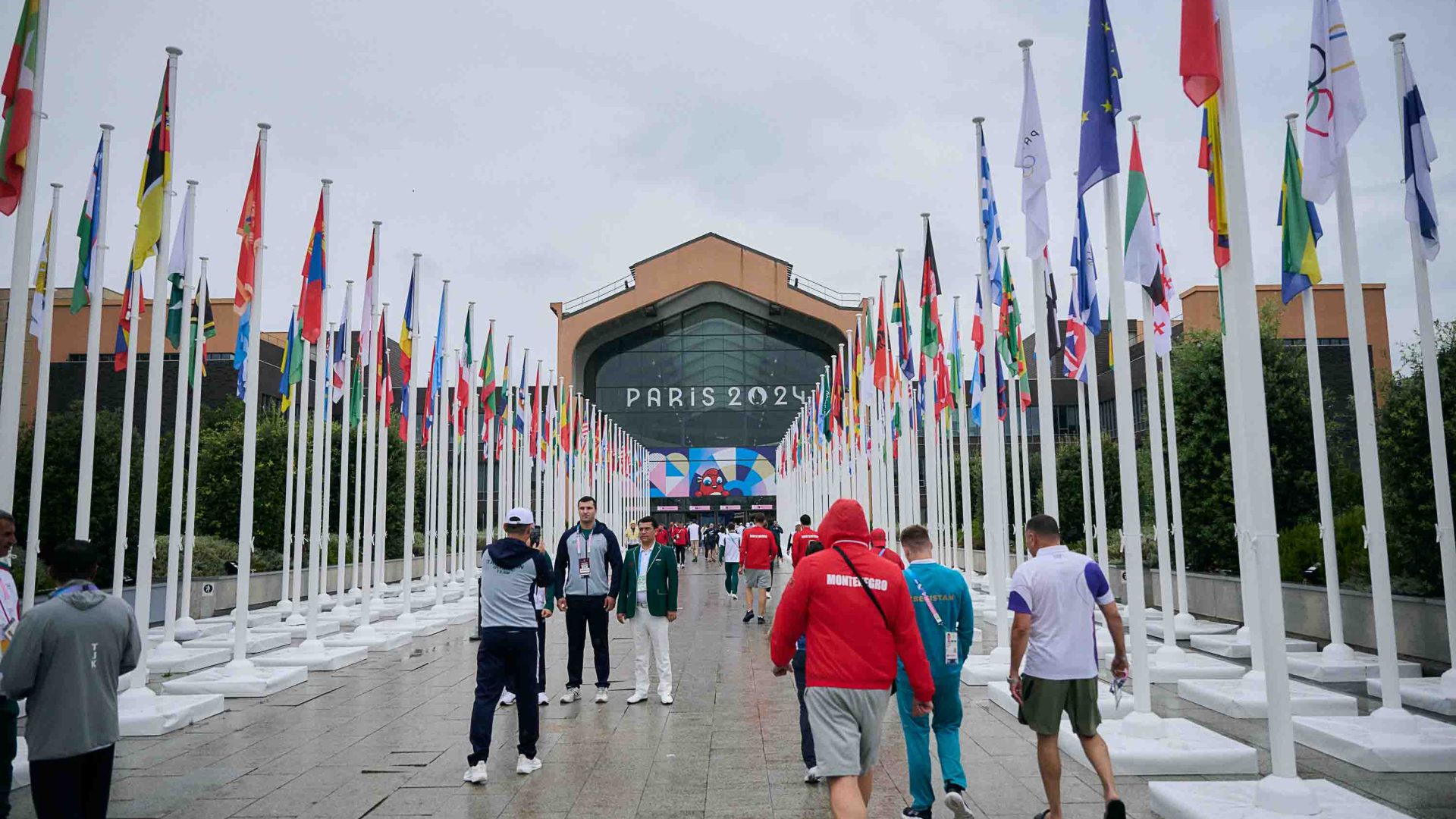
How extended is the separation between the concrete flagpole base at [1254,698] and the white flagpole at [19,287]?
10537 mm

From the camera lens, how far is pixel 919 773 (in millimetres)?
6227

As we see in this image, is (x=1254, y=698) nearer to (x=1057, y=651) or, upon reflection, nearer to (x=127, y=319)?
(x=1057, y=651)

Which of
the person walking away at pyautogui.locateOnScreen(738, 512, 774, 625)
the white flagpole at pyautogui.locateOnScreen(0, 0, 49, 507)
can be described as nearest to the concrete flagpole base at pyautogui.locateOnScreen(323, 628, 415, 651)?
the person walking away at pyautogui.locateOnScreen(738, 512, 774, 625)

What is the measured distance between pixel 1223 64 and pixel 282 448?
93.9 feet

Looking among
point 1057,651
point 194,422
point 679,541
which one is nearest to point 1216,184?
point 1057,651

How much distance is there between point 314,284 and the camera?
15055 mm

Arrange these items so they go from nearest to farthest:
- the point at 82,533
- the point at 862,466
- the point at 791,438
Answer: the point at 82,533 → the point at 862,466 → the point at 791,438

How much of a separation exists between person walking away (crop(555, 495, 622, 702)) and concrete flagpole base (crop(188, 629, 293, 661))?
746 cm

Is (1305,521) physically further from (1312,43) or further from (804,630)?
(804,630)

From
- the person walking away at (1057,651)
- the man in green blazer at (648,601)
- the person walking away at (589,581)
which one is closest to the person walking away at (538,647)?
the person walking away at (589,581)

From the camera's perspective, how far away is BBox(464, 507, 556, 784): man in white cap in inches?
301

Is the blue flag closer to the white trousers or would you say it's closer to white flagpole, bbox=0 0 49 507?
the white trousers

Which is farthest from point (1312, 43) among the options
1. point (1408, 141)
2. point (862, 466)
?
point (862, 466)

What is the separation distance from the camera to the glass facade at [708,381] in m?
67.6
